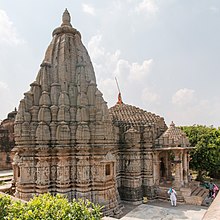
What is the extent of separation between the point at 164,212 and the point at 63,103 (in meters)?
9.03

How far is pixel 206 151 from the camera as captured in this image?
2450 centimetres

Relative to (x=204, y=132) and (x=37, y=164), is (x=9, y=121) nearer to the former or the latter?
(x=37, y=164)

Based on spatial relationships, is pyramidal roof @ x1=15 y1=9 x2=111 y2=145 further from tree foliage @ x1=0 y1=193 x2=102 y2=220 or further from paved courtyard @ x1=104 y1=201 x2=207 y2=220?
tree foliage @ x1=0 y1=193 x2=102 y2=220

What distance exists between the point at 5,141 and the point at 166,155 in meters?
20.7

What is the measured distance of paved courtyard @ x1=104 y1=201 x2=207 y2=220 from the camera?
44.0 feet

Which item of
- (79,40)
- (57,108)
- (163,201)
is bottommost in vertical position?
(163,201)

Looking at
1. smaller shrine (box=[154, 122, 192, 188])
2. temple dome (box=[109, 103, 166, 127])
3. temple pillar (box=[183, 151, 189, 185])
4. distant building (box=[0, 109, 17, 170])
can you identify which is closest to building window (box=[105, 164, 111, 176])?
temple dome (box=[109, 103, 166, 127])

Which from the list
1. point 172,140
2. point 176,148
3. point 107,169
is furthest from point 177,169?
point 107,169

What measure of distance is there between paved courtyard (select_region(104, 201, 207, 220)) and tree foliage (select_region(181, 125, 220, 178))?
9572mm

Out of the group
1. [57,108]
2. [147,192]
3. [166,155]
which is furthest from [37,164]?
[166,155]

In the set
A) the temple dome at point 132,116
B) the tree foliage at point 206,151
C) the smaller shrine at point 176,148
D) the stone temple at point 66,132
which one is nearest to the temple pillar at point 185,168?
the smaller shrine at point 176,148

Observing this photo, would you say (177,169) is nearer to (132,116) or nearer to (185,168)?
(185,168)

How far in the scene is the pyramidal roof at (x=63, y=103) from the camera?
13281 millimetres

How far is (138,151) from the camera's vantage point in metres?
17.1
